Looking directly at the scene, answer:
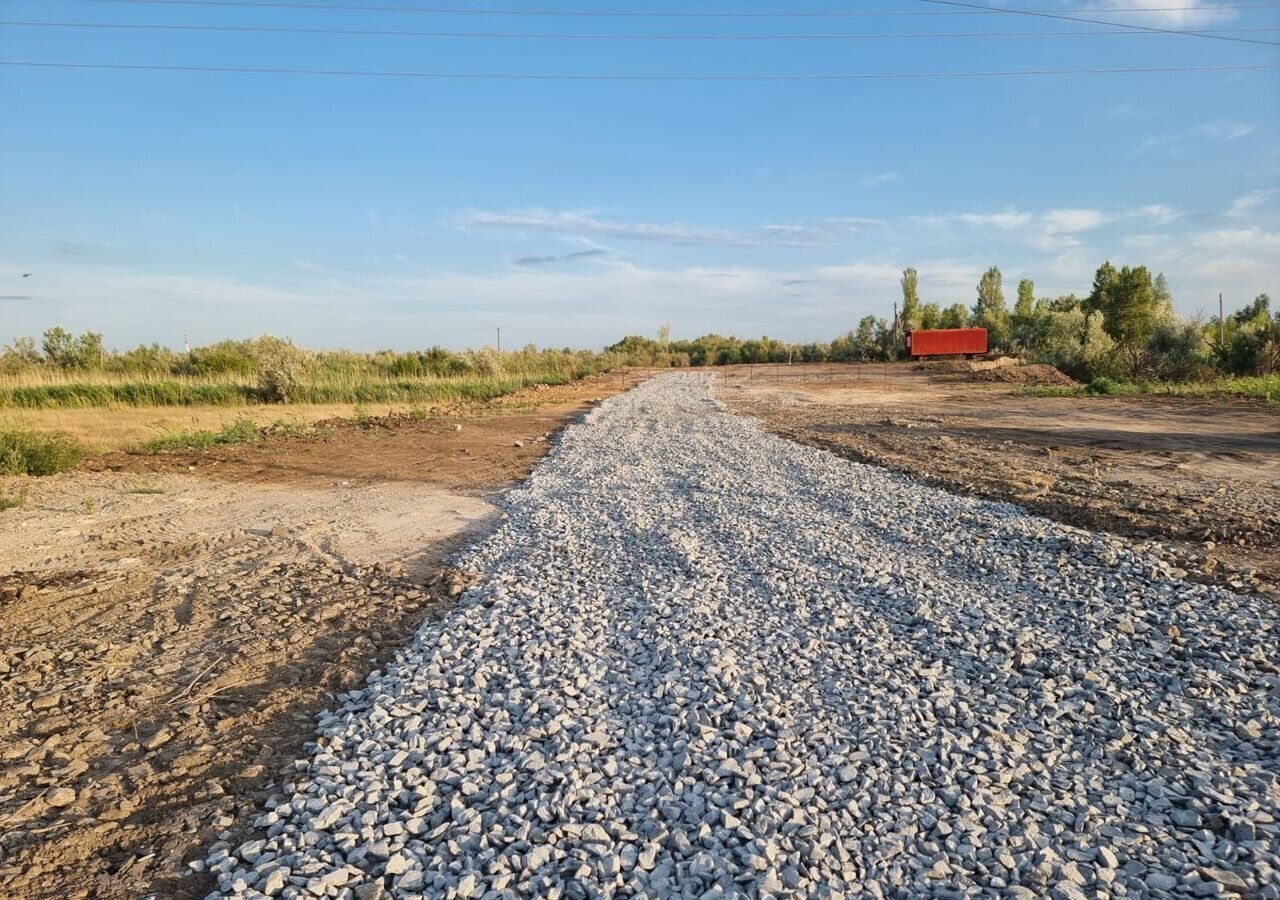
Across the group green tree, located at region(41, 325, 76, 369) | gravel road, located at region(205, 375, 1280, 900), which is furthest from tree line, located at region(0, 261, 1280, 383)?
gravel road, located at region(205, 375, 1280, 900)

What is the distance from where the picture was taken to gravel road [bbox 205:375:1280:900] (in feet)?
10.2

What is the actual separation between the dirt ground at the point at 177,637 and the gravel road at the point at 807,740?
42cm

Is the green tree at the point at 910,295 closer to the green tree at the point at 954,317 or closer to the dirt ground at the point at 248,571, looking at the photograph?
the green tree at the point at 954,317

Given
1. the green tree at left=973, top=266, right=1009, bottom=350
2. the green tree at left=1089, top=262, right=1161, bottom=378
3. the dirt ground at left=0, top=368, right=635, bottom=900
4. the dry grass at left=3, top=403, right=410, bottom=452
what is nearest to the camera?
the dirt ground at left=0, top=368, right=635, bottom=900

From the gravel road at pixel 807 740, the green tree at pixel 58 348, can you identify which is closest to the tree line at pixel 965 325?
the green tree at pixel 58 348

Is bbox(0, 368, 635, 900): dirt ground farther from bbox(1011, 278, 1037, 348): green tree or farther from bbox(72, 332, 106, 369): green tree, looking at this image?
bbox(1011, 278, 1037, 348): green tree

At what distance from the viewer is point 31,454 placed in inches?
506

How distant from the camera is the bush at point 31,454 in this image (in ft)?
41.4

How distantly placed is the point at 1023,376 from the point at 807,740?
33785 mm

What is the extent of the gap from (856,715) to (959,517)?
5291 mm

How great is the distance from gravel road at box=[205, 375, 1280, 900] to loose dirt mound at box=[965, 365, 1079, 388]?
27.8 m

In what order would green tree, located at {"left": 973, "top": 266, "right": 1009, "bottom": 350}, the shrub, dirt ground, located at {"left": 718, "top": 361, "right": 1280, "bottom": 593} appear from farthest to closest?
green tree, located at {"left": 973, "top": 266, "right": 1009, "bottom": 350}
the shrub
dirt ground, located at {"left": 718, "top": 361, "right": 1280, "bottom": 593}

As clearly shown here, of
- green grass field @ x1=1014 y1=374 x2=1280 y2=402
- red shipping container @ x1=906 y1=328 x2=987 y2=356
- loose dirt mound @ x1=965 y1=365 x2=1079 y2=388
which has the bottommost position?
green grass field @ x1=1014 y1=374 x2=1280 y2=402

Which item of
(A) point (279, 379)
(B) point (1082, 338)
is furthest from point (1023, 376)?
(A) point (279, 379)
